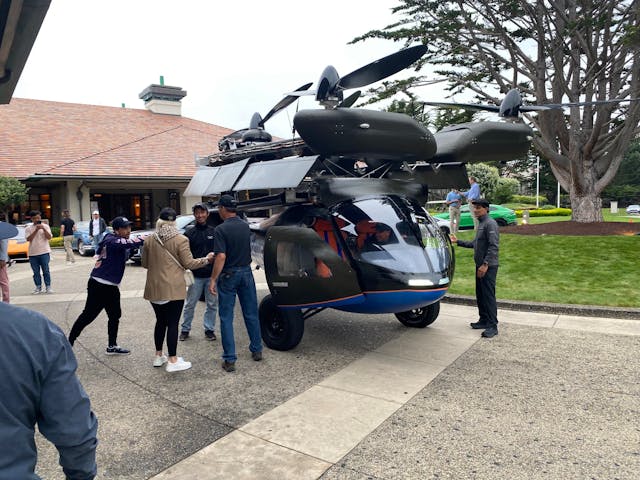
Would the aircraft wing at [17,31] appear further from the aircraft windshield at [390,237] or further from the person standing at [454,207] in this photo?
the person standing at [454,207]

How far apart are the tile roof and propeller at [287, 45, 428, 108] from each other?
57.0 feet

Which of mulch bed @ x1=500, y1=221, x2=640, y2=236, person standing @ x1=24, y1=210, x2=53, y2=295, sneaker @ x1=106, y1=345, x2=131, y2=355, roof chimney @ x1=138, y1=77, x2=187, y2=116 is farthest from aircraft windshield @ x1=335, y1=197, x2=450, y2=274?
roof chimney @ x1=138, y1=77, x2=187, y2=116

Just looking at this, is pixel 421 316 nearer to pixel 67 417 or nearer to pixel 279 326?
pixel 279 326

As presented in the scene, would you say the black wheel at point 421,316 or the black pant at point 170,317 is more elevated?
the black pant at point 170,317

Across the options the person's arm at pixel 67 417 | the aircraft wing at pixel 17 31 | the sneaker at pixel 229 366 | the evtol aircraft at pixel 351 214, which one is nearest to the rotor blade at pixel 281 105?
the evtol aircraft at pixel 351 214

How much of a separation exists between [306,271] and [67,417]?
4021mm

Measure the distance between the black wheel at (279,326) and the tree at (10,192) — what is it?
15.9 metres

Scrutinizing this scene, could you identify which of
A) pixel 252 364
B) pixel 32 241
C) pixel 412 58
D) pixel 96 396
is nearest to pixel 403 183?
pixel 412 58

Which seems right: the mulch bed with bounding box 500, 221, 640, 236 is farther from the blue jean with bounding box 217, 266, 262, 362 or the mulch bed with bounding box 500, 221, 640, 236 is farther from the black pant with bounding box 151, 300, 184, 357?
the black pant with bounding box 151, 300, 184, 357

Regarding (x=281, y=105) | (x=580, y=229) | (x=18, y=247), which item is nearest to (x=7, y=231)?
(x=281, y=105)

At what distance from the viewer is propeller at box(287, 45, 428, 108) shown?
16.9 feet

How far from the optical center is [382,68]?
520 cm

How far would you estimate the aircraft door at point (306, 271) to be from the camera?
17.5ft

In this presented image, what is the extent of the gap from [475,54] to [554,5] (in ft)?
9.53
